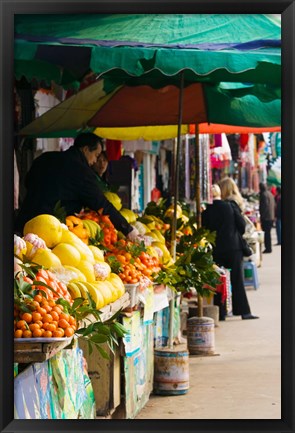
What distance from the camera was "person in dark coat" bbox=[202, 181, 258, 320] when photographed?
13.6 m

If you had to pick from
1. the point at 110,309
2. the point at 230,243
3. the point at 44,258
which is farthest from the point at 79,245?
the point at 230,243

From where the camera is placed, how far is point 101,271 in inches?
264

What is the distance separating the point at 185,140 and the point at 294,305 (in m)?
15.7

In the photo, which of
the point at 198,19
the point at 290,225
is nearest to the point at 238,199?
the point at 198,19

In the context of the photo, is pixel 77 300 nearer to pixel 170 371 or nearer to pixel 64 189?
pixel 64 189

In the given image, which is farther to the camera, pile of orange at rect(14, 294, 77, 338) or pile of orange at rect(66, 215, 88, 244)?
pile of orange at rect(66, 215, 88, 244)

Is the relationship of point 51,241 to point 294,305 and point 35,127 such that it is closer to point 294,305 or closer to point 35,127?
point 294,305

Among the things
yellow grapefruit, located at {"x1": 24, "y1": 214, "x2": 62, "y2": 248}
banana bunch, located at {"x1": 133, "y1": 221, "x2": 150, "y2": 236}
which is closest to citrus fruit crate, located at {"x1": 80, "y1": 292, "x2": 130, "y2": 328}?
yellow grapefruit, located at {"x1": 24, "y1": 214, "x2": 62, "y2": 248}

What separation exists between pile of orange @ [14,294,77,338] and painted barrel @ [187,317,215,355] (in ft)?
20.1

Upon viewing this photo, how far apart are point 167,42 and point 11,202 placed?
357cm

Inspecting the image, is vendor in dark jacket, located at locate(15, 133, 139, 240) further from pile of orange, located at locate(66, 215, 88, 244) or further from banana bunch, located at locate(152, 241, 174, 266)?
banana bunch, located at locate(152, 241, 174, 266)


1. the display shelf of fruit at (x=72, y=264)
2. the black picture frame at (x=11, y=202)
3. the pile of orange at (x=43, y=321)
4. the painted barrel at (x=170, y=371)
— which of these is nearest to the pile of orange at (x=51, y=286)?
the display shelf of fruit at (x=72, y=264)

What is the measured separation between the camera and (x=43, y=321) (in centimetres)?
461

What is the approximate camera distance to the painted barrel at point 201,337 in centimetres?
1089
